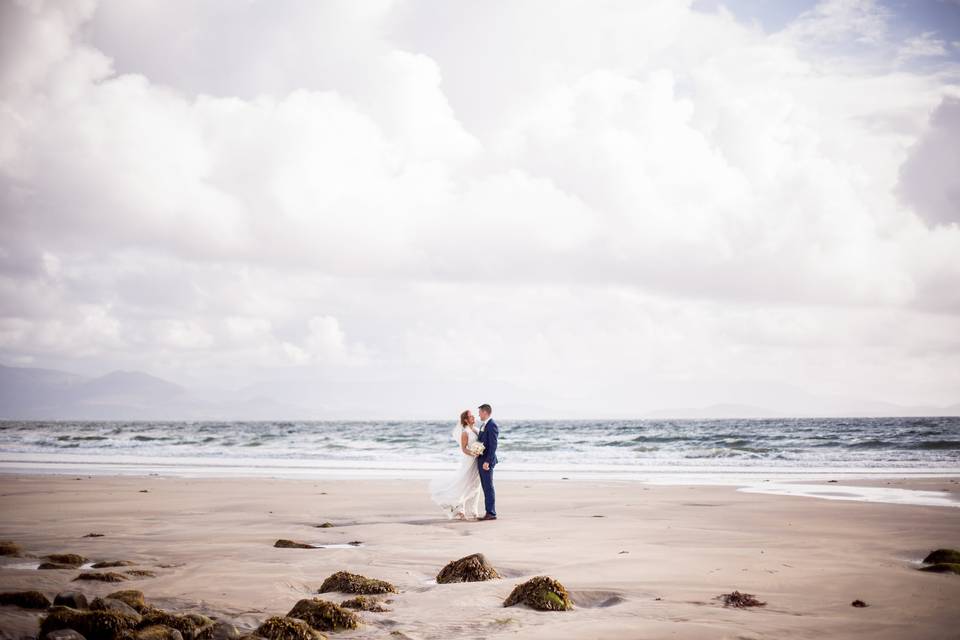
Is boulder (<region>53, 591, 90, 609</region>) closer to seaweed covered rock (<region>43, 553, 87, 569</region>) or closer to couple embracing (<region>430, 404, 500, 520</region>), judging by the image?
seaweed covered rock (<region>43, 553, 87, 569</region>)

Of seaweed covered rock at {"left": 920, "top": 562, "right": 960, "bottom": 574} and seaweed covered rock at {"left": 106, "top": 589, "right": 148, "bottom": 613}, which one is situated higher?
seaweed covered rock at {"left": 106, "top": 589, "right": 148, "bottom": 613}

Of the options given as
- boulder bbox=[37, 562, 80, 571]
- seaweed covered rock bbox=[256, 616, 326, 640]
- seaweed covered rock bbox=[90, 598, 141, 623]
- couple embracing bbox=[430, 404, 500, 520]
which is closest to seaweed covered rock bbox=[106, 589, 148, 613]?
seaweed covered rock bbox=[90, 598, 141, 623]

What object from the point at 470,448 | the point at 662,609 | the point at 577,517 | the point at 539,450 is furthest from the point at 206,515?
the point at 539,450

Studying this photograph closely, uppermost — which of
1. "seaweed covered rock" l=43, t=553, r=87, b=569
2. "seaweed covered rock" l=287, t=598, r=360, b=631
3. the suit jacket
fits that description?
the suit jacket

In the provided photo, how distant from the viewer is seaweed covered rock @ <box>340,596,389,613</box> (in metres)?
5.61

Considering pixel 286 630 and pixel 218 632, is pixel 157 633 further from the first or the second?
pixel 286 630

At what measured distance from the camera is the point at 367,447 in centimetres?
4391

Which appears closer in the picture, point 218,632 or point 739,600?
point 218,632

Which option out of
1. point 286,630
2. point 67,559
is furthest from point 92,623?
point 67,559

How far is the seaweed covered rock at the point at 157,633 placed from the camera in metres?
4.43

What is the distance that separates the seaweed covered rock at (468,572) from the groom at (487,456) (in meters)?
5.68

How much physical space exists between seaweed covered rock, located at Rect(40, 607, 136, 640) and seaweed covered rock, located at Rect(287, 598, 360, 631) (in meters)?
1.11

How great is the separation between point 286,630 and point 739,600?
12.1 ft

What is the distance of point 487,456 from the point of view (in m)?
13.2
